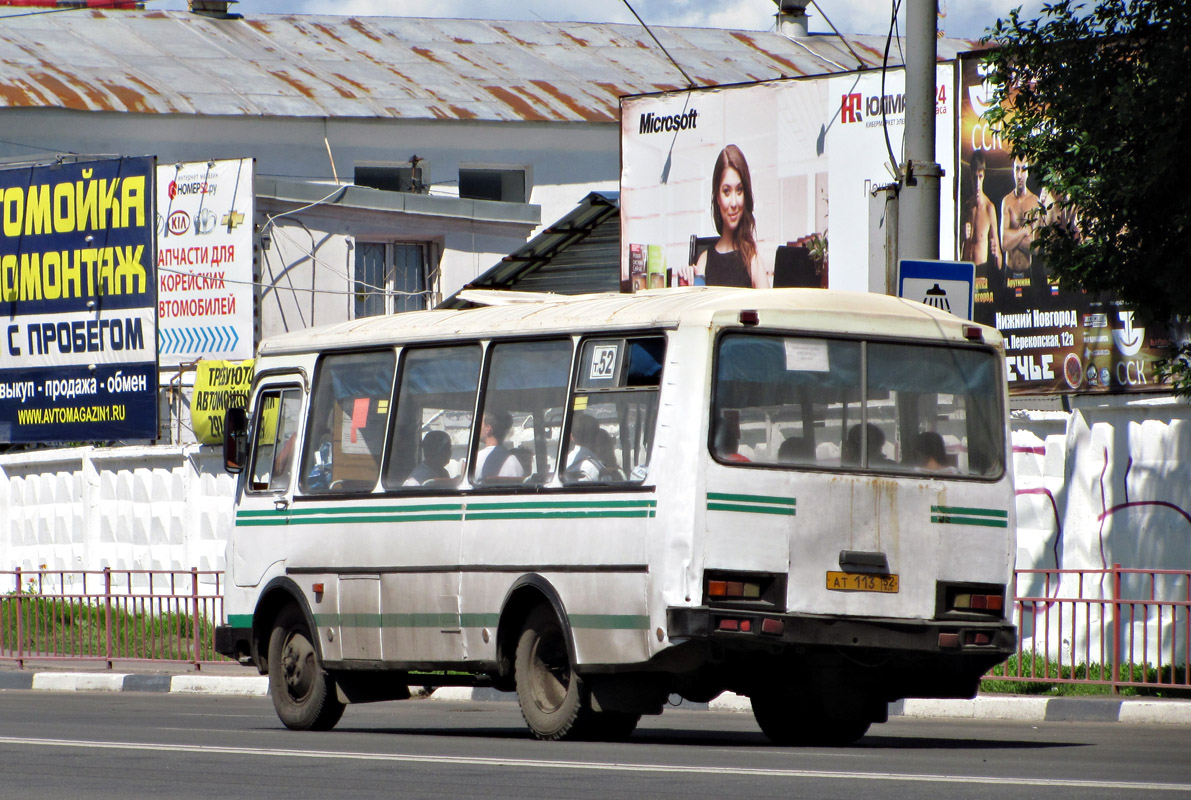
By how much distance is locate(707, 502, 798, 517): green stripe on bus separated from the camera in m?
10.6

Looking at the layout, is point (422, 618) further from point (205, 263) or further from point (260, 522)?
point (205, 263)

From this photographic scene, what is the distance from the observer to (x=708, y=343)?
10789 mm

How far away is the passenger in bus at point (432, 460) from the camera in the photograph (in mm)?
12203

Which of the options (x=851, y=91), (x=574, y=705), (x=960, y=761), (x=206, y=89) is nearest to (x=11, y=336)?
(x=206, y=89)

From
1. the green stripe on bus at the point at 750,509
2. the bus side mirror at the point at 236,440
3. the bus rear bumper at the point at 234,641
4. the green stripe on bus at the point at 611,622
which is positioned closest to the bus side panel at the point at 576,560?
the green stripe on bus at the point at 611,622

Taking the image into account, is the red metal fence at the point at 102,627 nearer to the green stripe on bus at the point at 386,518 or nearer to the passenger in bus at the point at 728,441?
the green stripe on bus at the point at 386,518

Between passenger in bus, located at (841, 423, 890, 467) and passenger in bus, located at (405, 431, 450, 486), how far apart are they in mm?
2521

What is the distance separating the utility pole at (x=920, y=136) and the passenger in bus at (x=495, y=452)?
12.9 feet

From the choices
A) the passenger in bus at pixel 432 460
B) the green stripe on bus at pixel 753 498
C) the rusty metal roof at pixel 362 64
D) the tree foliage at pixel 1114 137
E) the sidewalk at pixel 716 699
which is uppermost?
the rusty metal roof at pixel 362 64

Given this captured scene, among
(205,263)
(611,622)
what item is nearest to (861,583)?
(611,622)

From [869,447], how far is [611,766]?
105 inches

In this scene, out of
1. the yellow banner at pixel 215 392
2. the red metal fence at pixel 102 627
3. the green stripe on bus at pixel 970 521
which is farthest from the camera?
the yellow banner at pixel 215 392

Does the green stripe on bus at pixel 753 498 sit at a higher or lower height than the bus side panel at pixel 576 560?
higher

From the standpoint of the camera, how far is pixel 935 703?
601 inches
